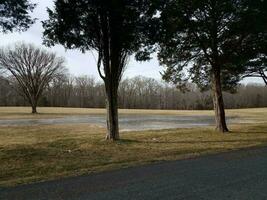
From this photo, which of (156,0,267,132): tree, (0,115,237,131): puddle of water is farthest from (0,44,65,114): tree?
(156,0,267,132): tree

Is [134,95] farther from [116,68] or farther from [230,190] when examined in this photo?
[230,190]

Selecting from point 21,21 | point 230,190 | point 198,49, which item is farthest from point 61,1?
point 230,190

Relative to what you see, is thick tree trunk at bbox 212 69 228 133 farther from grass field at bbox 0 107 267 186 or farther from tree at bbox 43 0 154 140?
tree at bbox 43 0 154 140

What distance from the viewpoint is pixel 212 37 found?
21.2 meters

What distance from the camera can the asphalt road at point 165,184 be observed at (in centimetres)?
699

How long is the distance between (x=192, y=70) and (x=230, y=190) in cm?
1716

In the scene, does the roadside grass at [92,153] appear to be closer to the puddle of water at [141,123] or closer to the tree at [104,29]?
the tree at [104,29]

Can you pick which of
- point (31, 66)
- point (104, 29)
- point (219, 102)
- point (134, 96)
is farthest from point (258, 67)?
point (134, 96)

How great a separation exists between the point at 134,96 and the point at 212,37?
10708cm

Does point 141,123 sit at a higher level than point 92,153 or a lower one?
higher

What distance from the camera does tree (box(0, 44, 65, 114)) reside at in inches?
2405

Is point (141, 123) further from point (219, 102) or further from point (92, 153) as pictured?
point (92, 153)

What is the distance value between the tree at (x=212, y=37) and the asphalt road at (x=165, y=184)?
949 centimetres

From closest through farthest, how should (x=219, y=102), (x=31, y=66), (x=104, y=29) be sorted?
(x=104, y=29), (x=219, y=102), (x=31, y=66)
